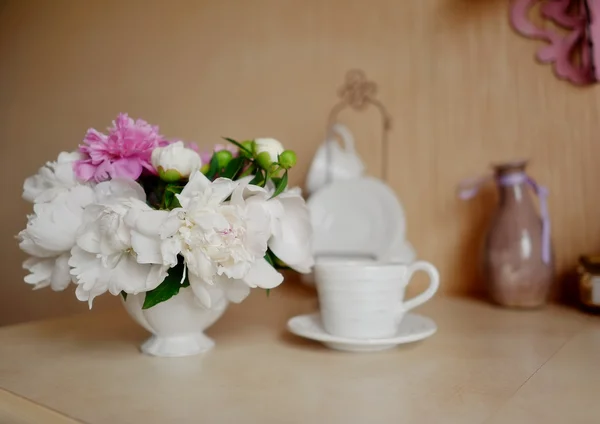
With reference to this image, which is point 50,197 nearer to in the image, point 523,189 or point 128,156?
point 128,156

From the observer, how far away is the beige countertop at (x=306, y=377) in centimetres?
57

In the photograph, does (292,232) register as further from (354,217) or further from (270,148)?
(354,217)

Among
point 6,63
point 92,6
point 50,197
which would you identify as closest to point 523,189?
point 50,197

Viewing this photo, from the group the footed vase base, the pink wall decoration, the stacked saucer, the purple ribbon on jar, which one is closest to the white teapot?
the stacked saucer

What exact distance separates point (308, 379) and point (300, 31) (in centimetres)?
89

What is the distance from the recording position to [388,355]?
769mm

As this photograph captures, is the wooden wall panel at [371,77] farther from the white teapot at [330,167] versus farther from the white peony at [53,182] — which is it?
the white peony at [53,182]

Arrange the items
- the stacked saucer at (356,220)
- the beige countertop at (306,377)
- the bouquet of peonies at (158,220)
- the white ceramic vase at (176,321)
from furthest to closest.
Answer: the stacked saucer at (356,220) → the white ceramic vase at (176,321) → the bouquet of peonies at (158,220) → the beige countertop at (306,377)

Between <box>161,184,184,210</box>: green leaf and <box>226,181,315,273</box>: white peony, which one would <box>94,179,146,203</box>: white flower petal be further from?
<box>226,181,315,273</box>: white peony

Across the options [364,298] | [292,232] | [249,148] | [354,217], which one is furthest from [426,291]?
[354,217]

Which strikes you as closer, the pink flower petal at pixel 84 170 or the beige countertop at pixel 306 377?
the beige countertop at pixel 306 377

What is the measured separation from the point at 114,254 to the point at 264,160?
0.73 ft

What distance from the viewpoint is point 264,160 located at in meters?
0.77

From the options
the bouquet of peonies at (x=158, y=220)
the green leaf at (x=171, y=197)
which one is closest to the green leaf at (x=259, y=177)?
the bouquet of peonies at (x=158, y=220)
